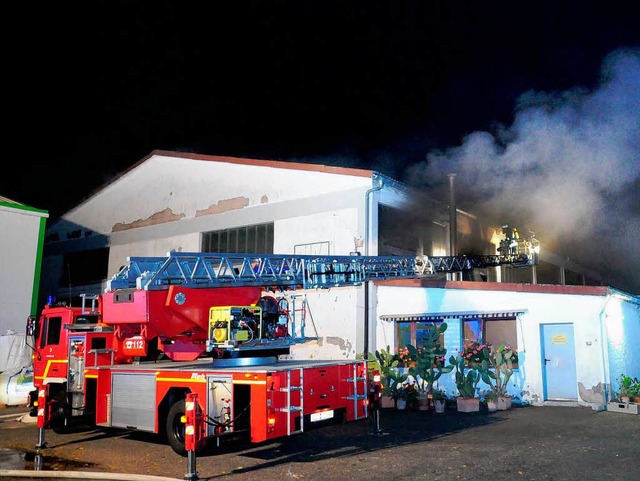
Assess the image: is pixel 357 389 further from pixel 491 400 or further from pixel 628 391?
pixel 628 391

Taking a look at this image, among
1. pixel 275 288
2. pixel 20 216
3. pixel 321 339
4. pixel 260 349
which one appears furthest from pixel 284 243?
pixel 20 216

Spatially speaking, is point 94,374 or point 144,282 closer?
point 144,282

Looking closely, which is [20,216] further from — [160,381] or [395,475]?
[395,475]

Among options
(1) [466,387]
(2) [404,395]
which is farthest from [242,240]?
(1) [466,387]

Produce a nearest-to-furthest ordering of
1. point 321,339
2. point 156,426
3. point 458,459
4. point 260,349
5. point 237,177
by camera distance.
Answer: point 458,459, point 156,426, point 260,349, point 321,339, point 237,177

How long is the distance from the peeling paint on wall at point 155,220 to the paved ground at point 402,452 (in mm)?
10547

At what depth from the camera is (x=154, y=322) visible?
8.88 m

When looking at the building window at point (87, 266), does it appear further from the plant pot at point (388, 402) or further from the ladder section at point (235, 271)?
the ladder section at point (235, 271)

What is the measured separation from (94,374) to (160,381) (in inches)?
78.6

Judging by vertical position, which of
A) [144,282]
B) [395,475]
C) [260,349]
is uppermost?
[144,282]

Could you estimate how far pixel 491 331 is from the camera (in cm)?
1474

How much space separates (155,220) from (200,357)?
1287cm

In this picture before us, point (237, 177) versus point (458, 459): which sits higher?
point (237, 177)

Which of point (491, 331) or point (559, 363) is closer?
point (559, 363)
